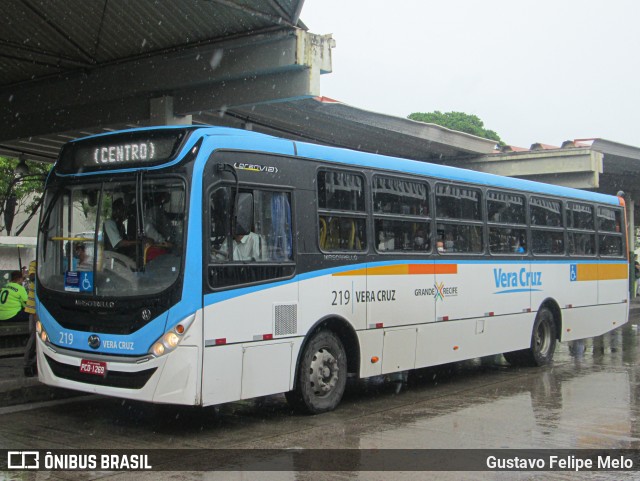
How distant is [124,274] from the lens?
7.77 meters

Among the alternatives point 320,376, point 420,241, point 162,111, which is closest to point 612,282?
point 420,241

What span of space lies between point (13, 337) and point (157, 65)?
550cm

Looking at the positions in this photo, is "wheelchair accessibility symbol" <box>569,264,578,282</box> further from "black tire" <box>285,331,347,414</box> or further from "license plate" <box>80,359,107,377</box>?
"license plate" <box>80,359,107,377</box>

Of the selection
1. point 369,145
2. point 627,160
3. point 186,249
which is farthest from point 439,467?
point 627,160

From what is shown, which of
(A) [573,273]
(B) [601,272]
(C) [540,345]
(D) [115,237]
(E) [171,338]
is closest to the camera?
Answer: (E) [171,338]

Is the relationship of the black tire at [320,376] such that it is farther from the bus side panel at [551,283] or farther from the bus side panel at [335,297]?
the bus side panel at [551,283]

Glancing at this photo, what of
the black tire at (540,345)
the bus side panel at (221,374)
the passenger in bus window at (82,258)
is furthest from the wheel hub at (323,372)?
the black tire at (540,345)

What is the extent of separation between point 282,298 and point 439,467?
264cm

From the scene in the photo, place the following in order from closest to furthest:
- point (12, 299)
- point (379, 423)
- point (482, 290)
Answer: point (379, 423), point (482, 290), point (12, 299)

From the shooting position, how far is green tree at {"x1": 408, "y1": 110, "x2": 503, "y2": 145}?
229 ft

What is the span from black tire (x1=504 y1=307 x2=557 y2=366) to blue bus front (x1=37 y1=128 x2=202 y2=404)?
25.0 feet

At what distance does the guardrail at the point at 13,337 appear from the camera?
12.9 metres

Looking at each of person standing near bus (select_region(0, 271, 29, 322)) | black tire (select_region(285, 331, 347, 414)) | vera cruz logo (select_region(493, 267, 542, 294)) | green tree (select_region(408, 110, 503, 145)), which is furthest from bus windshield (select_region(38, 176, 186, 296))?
green tree (select_region(408, 110, 503, 145))

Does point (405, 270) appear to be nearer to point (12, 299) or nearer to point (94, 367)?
point (94, 367)
